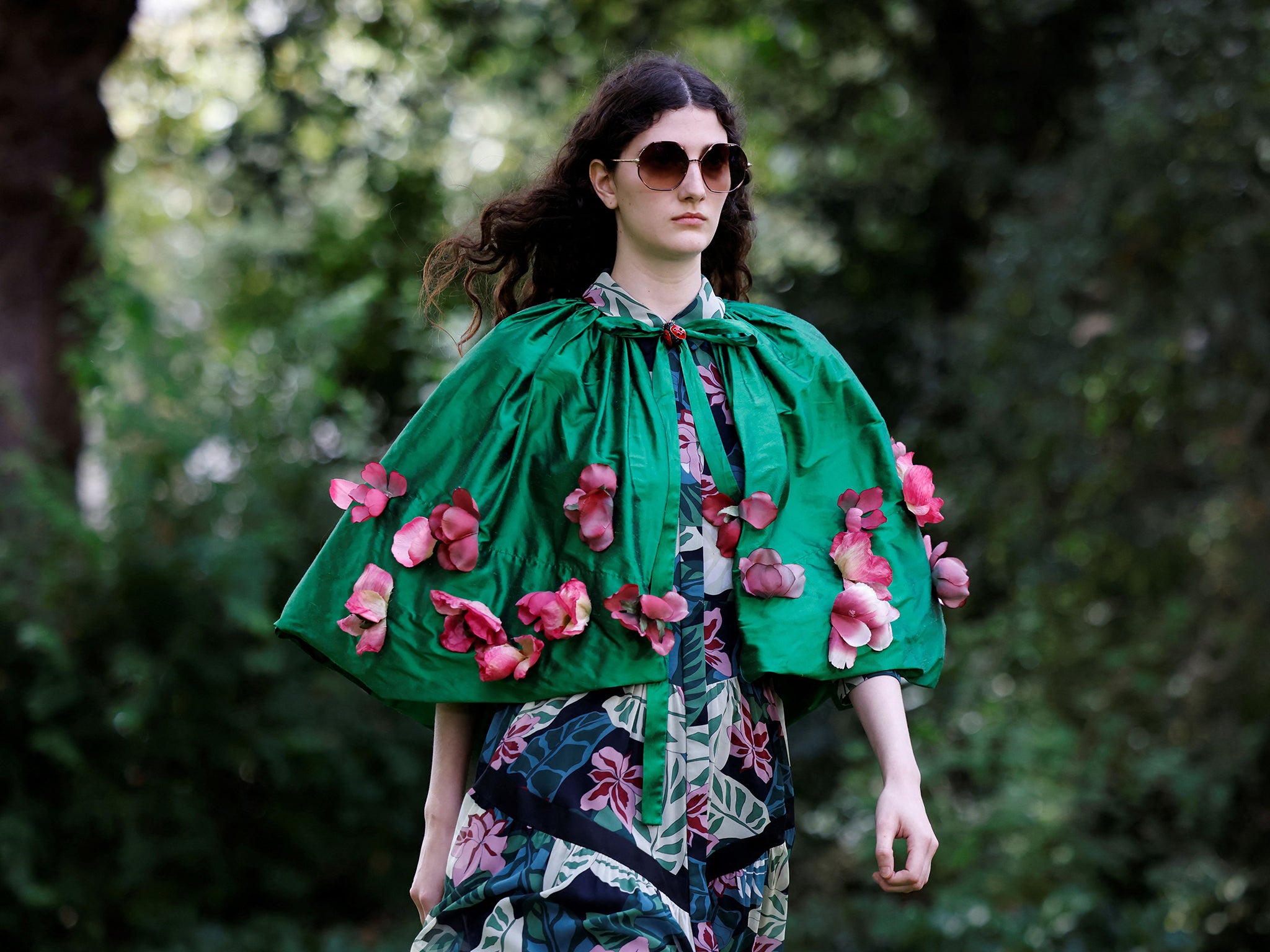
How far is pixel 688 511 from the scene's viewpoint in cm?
208

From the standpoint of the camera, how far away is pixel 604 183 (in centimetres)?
227

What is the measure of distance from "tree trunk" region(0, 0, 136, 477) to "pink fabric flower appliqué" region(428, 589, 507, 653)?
444 cm

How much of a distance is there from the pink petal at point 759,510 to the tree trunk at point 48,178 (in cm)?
464

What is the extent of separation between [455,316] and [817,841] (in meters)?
2.92

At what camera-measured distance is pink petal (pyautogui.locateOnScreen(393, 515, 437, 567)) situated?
2.05m

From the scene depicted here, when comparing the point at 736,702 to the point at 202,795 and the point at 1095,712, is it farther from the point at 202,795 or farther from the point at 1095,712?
the point at 1095,712

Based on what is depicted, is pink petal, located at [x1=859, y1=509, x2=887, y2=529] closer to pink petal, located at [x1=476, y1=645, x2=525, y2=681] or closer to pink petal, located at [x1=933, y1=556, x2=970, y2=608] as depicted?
pink petal, located at [x1=933, y1=556, x2=970, y2=608]

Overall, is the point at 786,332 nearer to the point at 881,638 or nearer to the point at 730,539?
the point at 730,539

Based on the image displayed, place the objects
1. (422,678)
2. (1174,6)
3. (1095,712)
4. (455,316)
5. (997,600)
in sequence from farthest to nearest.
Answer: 1. (997,600)
2. (1095,712)
3. (1174,6)
4. (455,316)
5. (422,678)

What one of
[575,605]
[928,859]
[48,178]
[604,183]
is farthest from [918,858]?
[48,178]

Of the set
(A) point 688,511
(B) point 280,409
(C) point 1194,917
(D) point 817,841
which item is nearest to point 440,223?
(B) point 280,409

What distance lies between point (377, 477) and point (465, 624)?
0.28 meters

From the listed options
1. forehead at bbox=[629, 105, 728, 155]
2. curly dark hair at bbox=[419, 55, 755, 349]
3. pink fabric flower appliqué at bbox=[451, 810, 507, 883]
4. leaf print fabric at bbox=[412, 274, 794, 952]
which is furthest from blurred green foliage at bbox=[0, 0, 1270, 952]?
pink fabric flower appliqué at bbox=[451, 810, 507, 883]

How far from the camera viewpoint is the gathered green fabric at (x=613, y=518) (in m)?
2.01
